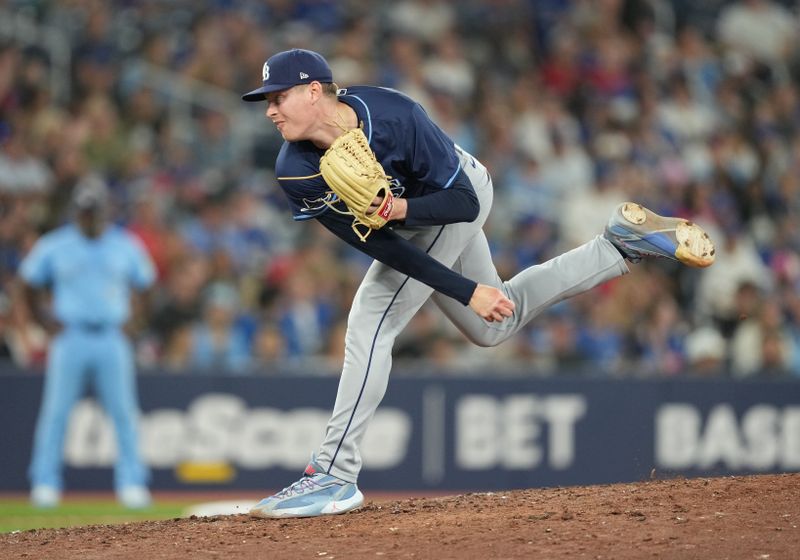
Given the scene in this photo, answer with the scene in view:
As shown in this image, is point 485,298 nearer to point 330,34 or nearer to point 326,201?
point 326,201

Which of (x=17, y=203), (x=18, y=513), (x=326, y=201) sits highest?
(x=17, y=203)

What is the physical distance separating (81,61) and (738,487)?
923cm

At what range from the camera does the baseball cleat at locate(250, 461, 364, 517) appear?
18.5 ft

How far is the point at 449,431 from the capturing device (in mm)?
11578

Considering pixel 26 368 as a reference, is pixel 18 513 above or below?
below

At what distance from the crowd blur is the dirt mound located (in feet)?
18.4

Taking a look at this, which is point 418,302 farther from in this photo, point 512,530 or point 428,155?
point 512,530

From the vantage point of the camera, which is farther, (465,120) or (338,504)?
(465,120)

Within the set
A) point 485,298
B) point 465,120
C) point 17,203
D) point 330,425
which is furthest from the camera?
point 465,120

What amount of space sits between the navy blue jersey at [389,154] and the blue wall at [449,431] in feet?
19.8

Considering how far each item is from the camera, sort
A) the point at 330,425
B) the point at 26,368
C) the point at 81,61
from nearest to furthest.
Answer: the point at 330,425, the point at 26,368, the point at 81,61

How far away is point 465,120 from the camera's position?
14.1 metres

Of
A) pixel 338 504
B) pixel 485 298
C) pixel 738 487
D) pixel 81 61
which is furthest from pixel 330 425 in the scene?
pixel 81 61

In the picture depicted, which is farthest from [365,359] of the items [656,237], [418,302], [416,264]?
[656,237]
